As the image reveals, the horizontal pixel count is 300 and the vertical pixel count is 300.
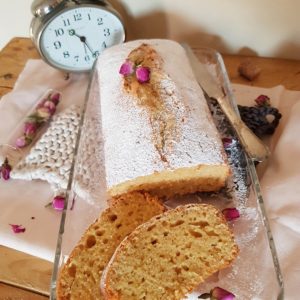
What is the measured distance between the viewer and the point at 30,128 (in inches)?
57.6

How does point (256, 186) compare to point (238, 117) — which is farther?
point (238, 117)

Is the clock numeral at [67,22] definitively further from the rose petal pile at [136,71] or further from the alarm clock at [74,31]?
the rose petal pile at [136,71]

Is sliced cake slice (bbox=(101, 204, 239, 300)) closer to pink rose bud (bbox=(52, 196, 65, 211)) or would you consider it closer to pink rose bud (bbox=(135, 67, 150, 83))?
pink rose bud (bbox=(52, 196, 65, 211))

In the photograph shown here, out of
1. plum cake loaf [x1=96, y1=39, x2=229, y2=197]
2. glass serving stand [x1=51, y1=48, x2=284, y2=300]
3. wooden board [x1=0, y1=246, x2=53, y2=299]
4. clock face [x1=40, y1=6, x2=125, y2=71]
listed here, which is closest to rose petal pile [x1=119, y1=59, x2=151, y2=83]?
plum cake loaf [x1=96, y1=39, x2=229, y2=197]

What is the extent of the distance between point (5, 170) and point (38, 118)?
0.73 feet

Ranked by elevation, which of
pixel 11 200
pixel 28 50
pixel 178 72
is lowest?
pixel 11 200

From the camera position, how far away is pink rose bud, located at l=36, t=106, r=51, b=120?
1.50 metres

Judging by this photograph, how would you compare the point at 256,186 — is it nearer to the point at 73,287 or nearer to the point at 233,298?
the point at 233,298

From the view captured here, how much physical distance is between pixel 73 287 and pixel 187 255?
24 centimetres

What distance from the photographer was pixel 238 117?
128 centimetres

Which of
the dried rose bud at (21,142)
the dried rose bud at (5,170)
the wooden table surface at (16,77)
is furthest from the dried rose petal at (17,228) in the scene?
the dried rose bud at (21,142)

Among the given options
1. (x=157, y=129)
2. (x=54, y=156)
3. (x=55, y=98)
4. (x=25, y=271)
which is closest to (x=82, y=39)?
(x=55, y=98)

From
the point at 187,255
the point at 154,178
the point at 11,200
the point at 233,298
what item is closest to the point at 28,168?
the point at 11,200

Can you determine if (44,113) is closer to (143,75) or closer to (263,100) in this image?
(143,75)
